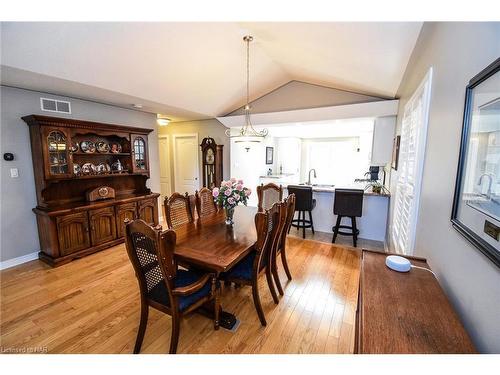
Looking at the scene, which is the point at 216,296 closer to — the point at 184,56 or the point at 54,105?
the point at 184,56

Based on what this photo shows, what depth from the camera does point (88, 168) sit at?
3578 mm

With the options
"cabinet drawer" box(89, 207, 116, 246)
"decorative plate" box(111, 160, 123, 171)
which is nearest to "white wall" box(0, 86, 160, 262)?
"cabinet drawer" box(89, 207, 116, 246)

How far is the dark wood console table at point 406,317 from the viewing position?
79 cm

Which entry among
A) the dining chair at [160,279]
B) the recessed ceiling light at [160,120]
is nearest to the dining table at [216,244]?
the dining chair at [160,279]

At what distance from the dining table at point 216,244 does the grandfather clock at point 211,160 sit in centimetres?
276

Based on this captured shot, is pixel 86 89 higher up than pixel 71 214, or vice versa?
pixel 86 89

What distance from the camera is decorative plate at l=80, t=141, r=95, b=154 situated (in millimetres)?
3482

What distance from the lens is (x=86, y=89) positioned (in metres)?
2.96

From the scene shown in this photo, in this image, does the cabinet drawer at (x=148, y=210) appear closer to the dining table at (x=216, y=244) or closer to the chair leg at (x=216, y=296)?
the dining table at (x=216, y=244)

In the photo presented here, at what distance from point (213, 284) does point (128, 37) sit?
2.58 m

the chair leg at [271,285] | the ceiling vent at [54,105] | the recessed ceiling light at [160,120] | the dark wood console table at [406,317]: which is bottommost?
the chair leg at [271,285]

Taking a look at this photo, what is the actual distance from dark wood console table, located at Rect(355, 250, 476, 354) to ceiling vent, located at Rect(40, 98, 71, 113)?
4265mm

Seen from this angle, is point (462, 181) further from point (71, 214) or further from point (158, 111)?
point (158, 111)
